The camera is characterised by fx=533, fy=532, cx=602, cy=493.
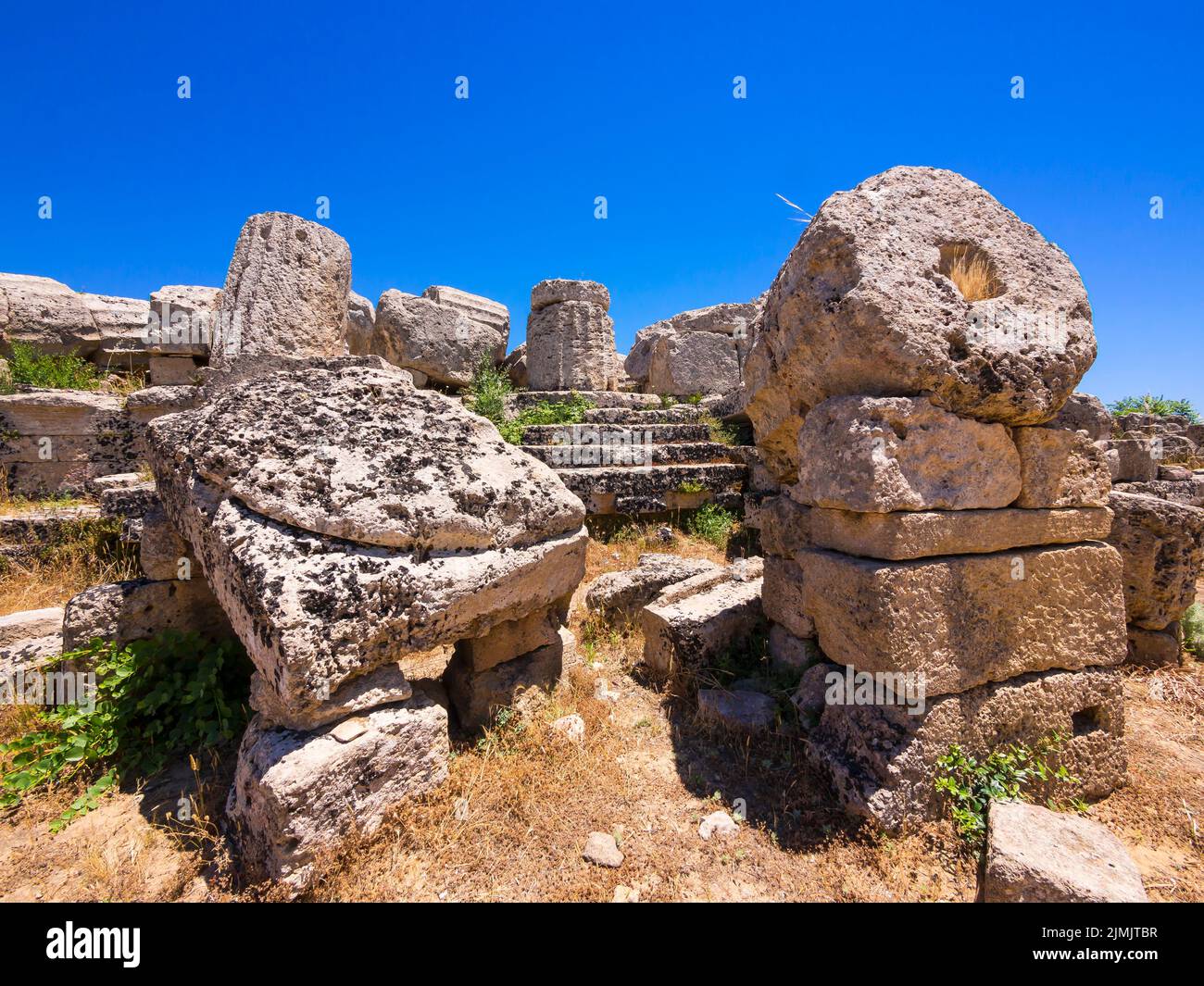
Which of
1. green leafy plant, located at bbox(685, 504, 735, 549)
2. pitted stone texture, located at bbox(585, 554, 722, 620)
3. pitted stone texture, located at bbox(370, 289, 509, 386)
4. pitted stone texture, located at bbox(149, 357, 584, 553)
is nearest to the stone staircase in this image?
green leafy plant, located at bbox(685, 504, 735, 549)

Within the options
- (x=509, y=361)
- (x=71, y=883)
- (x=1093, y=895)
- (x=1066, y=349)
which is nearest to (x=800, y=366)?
(x=1066, y=349)

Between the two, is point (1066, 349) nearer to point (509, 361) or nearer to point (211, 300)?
point (211, 300)

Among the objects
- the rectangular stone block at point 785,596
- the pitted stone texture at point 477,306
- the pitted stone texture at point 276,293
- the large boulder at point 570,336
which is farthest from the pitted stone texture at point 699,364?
the rectangular stone block at point 785,596

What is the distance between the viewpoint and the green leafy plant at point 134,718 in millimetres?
2234

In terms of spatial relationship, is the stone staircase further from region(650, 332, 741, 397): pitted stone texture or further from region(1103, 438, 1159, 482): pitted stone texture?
region(1103, 438, 1159, 482): pitted stone texture

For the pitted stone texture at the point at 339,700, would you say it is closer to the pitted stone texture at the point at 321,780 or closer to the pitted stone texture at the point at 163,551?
the pitted stone texture at the point at 321,780

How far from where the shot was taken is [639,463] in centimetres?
682

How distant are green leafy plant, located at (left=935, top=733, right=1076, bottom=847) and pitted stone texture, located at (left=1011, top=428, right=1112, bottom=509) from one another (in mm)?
1086

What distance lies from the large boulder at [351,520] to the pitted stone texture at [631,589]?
1.36 meters

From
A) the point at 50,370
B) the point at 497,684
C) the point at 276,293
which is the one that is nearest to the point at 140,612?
the point at 497,684

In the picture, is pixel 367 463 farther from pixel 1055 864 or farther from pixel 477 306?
pixel 477 306

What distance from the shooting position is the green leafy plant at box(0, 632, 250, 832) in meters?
2.23

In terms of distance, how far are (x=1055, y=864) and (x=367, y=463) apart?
280cm
